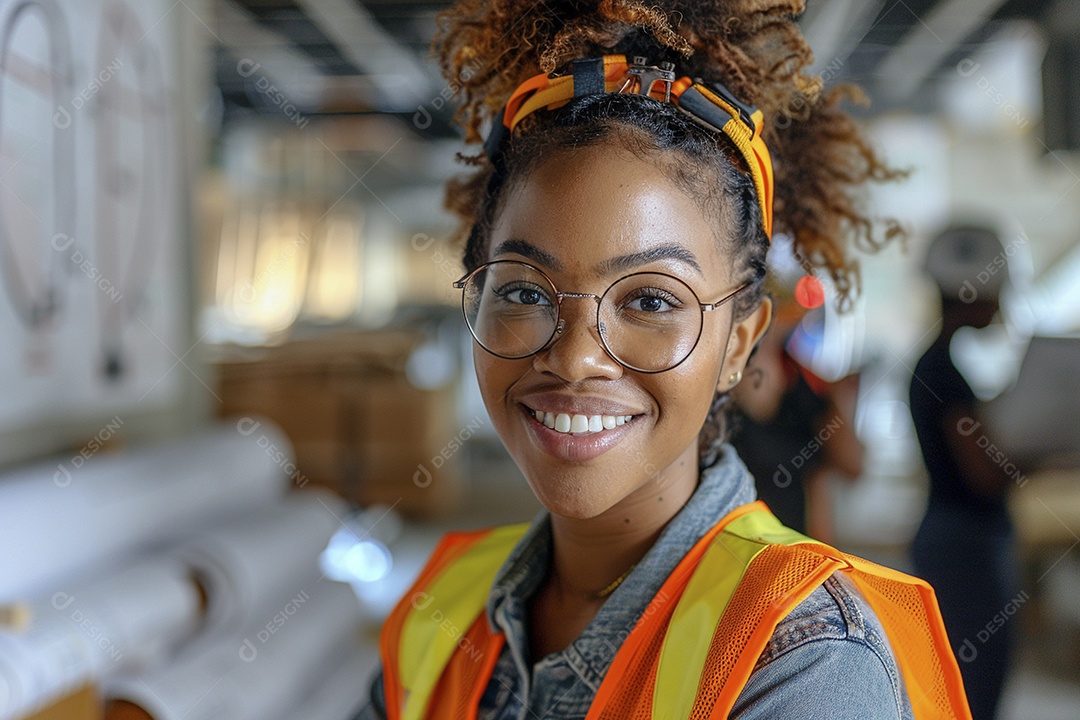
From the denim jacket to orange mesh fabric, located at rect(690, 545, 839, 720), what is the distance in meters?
0.02

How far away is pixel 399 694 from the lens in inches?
50.0

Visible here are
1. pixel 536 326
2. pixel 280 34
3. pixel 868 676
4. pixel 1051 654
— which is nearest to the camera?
pixel 868 676

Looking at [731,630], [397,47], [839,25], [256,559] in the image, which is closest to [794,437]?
[256,559]

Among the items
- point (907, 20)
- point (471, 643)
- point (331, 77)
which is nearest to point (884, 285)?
point (907, 20)

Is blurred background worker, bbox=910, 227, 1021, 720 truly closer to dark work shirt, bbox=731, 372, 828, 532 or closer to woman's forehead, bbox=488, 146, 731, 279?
dark work shirt, bbox=731, 372, 828, 532

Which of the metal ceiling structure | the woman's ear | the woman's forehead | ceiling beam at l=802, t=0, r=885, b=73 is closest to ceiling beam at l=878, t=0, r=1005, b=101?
the metal ceiling structure

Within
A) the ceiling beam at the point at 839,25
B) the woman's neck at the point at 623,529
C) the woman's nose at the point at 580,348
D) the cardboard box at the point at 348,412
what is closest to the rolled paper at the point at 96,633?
the woman's neck at the point at 623,529

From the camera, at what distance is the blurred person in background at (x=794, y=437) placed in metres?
2.55

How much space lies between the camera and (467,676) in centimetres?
119

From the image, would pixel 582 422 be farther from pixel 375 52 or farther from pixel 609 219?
pixel 375 52

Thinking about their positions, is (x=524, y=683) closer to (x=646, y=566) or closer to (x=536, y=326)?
(x=646, y=566)

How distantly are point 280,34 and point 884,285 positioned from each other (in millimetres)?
6858

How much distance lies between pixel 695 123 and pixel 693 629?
0.58 m

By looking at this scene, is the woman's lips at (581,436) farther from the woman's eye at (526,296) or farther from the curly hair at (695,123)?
the curly hair at (695,123)
